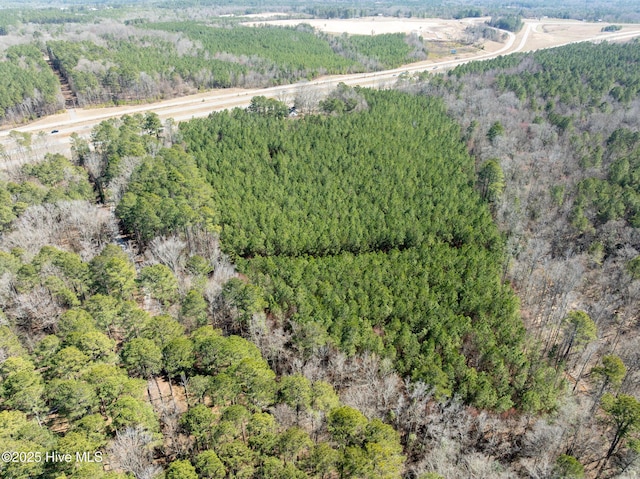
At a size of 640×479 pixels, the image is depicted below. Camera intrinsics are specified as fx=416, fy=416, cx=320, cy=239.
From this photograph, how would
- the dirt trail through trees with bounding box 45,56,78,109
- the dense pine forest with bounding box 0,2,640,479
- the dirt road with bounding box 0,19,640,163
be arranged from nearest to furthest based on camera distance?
the dense pine forest with bounding box 0,2,640,479 → the dirt road with bounding box 0,19,640,163 → the dirt trail through trees with bounding box 45,56,78,109

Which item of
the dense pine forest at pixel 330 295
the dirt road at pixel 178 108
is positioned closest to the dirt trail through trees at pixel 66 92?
the dirt road at pixel 178 108

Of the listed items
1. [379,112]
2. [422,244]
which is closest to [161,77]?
[379,112]

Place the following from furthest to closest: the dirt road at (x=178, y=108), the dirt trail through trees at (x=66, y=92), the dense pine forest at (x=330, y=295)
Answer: the dirt trail through trees at (x=66, y=92) → the dirt road at (x=178, y=108) → the dense pine forest at (x=330, y=295)

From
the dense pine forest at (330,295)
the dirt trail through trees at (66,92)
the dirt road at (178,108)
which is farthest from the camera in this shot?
the dirt trail through trees at (66,92)

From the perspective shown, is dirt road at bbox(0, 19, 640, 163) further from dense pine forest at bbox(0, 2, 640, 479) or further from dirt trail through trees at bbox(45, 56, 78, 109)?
dense pine forest at bbox(0, 2, 640, 479)

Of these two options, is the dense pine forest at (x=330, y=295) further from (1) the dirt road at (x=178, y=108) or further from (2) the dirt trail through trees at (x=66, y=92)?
(2) the dirt trail through trees at (x=66, y=92)

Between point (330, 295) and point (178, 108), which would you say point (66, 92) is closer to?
point (178, 108)

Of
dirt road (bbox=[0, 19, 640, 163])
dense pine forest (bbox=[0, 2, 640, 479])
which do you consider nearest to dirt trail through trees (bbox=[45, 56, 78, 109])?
dirt road (bbox=[0, 19, 640, 163])

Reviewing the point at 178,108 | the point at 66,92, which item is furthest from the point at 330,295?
the point at 66,92
